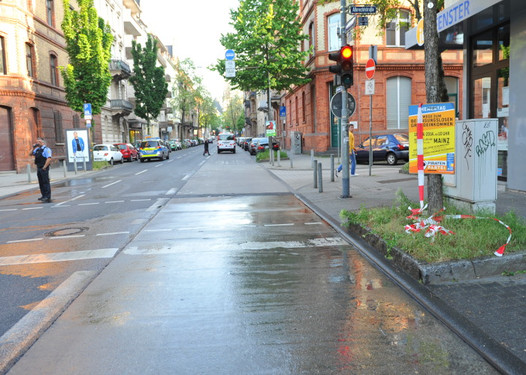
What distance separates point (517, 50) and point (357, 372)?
30.6 feet

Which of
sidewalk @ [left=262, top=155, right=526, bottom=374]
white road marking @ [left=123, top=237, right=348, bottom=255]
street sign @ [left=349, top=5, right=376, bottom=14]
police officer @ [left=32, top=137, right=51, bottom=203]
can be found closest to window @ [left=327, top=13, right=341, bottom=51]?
street sign @ [left=349, top=5, right=376, bottom=14]

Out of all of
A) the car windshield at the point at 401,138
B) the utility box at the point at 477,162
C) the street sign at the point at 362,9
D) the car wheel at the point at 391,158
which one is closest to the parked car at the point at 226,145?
the car windshield at the point at 401,138

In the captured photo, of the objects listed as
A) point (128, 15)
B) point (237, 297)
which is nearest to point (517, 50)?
point (237, 297)

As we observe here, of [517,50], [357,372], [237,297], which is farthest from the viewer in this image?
[517,50]

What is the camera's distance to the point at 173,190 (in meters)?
14.9

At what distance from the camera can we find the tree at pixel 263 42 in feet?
88.9

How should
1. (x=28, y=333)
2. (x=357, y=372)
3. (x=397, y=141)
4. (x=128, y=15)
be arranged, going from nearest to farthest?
(x=357, y=372) < (x=28, y=333) < (x=397, y=141) < (x=128, y=15)

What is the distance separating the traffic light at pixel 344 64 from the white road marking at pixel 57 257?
21.7ft

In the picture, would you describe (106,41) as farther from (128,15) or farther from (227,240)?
(128,15)

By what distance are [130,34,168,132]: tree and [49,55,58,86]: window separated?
72.2 ft

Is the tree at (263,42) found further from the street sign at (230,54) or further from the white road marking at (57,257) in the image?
the white road marking at (57,257)

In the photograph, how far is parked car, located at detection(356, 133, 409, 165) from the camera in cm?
2203

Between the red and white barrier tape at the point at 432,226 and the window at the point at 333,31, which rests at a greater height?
the window at the point at 333,31

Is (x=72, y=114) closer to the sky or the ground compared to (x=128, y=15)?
closer to the ground
